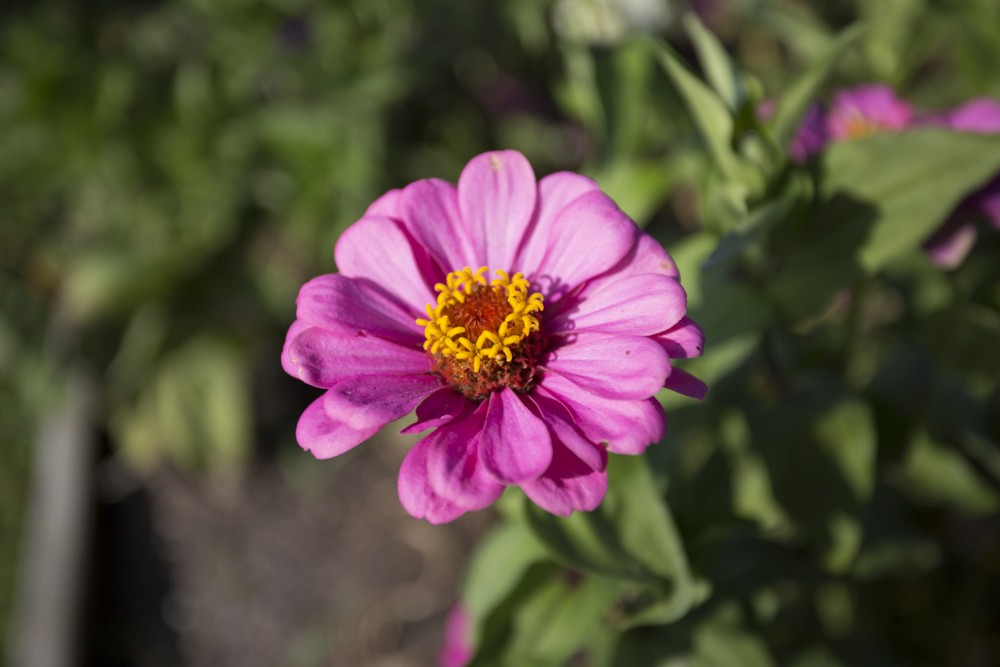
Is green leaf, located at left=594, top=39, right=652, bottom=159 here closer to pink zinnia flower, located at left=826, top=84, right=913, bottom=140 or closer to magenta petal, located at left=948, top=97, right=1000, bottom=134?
pink zinnia flower, located at left=826, top=84, right=913, bottom=140

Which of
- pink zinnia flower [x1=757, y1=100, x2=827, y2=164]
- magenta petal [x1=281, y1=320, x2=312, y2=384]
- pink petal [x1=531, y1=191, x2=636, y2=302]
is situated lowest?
pink zinnia flower [x1=757, y1=100, x2=827, y2=164]

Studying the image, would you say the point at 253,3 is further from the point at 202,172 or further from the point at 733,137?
the point at 733,137

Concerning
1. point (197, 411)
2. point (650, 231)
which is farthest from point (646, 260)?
point (197, 411)

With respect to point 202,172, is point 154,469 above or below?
below

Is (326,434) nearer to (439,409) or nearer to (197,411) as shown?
(439,409)

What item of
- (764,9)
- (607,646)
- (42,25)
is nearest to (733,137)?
(607,646)

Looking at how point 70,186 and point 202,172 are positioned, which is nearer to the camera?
point 202,172

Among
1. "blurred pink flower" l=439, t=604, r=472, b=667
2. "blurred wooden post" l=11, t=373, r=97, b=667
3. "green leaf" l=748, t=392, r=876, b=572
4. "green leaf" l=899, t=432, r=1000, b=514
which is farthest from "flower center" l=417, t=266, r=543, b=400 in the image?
"blurred wooden post" l=11, t=373, r=97, b=667
